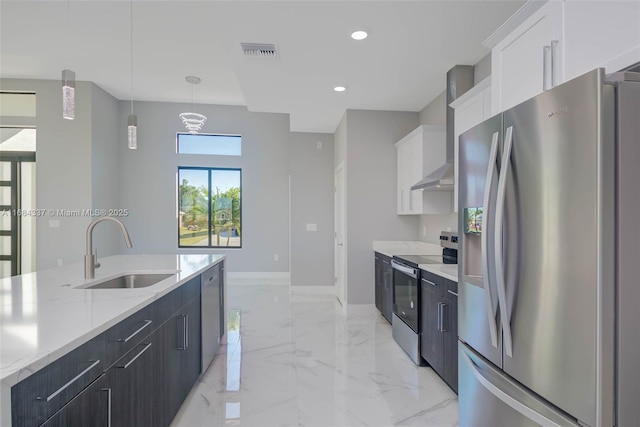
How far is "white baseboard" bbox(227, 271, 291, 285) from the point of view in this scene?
6867mm

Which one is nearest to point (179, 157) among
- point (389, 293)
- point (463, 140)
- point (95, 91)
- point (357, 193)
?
point (95, 91)

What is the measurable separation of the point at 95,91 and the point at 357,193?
4.77m

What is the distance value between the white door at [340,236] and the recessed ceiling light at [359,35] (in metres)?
2.27

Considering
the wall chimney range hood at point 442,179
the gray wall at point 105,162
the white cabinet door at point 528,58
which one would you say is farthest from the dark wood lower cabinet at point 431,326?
the gray wall at point 105,162

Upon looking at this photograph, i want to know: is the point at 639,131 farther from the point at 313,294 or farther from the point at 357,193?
the point at 313,294

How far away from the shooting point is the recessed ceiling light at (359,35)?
272cm

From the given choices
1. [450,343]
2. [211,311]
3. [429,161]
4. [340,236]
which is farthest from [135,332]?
[340,236]

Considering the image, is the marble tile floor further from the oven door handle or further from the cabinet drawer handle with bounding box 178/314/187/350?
the oven door handle

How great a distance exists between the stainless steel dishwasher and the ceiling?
201cm

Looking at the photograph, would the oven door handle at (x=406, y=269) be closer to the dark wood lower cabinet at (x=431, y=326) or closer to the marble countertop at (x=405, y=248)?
the dark wood lower cabinet at (x=431, y=326)

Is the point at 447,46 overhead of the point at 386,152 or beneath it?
overhead

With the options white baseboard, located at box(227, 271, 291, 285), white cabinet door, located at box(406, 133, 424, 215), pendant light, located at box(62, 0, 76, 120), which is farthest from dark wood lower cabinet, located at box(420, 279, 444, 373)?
white baseboard, located at box(227, 271, 291, 285)

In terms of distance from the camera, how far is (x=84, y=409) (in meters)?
1.09

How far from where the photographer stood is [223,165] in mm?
7020
